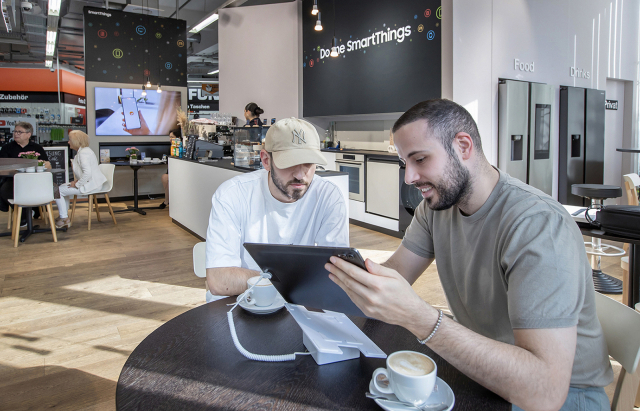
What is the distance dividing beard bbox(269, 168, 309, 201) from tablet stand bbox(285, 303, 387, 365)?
71 cm

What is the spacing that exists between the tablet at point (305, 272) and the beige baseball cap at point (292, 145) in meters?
0.69

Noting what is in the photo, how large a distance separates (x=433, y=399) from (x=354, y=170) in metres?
5.49

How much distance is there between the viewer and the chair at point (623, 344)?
111 centimetres

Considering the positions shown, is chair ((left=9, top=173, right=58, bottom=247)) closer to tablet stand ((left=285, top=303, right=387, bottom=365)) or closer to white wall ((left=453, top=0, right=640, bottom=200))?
white wall ((left=453, top=0, right=640, bottom=200))

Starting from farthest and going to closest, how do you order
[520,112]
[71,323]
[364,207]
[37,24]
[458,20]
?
[37,24] → [364,207] → [520,112] → [458,20] → [71,323]

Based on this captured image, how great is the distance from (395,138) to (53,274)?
13.8 ft

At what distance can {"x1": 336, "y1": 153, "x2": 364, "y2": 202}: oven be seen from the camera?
616cm

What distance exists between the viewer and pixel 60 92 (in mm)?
15484

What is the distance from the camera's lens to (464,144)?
1194 mm

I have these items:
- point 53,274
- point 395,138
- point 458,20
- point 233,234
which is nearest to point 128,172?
point 53,274

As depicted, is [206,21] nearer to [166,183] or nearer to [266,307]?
[166,183]

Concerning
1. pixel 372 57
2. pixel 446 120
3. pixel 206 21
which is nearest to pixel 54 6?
pixel 206 21

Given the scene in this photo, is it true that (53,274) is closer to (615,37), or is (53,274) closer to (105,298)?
(105,298)

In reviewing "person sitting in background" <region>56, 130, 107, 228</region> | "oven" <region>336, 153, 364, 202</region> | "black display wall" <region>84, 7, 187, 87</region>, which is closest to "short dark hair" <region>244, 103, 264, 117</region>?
"oven" <region>336, 153, 364, 202</region>
